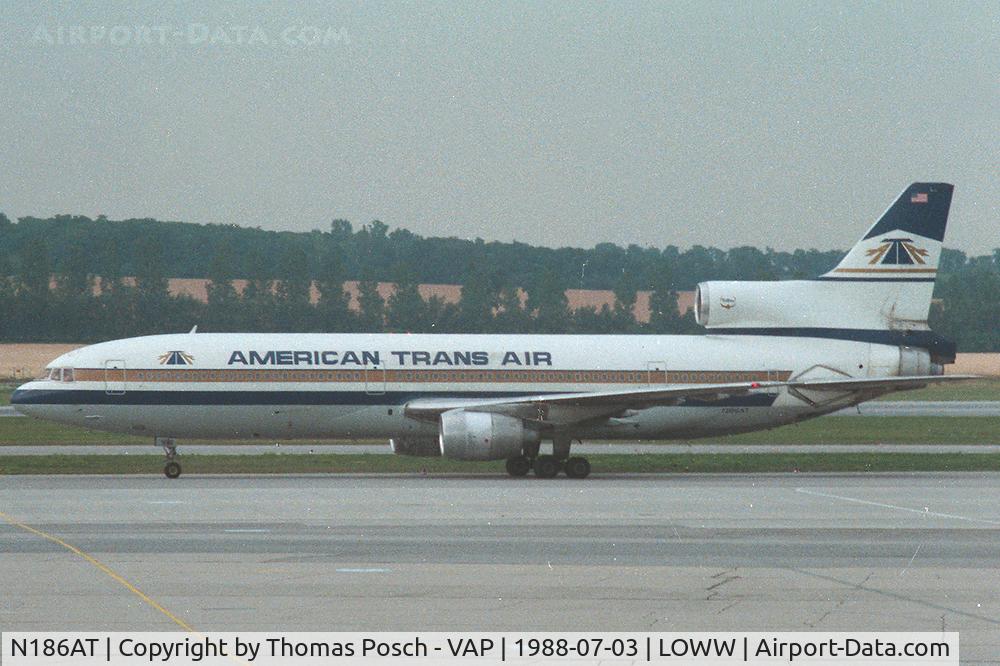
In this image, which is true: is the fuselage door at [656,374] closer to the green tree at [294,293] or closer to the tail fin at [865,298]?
the tail fin at [865,298]

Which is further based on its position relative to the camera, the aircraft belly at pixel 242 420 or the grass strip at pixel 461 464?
the grass strip at pixel 461 464

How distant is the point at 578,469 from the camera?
32.7 metres

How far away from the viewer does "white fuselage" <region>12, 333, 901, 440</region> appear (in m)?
33.1

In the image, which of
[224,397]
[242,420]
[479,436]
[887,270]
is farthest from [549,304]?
[479,436]

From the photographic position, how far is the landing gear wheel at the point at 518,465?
3344 cm

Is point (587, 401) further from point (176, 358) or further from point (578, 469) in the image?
point (176, 358)

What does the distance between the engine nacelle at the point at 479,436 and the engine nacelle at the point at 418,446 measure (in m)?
1.69

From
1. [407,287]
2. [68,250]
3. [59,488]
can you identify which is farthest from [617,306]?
[59,488]

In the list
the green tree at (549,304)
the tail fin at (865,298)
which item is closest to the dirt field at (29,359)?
the green tree at (549,304)

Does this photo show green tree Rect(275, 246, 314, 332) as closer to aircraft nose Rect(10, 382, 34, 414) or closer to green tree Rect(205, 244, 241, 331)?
green tree Rect(205, 244, 241, 331)
